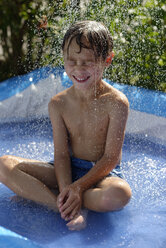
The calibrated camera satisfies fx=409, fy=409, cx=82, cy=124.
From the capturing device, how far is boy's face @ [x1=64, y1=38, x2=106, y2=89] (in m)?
→ 1.99

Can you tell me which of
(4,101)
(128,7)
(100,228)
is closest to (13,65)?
(4,101)

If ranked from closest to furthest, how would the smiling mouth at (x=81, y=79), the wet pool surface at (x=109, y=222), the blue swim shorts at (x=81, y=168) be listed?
the wet pool surface at (x=109, y=222), the smiling mouth at (x=81, y=79), the blue swim shorts at (x=81, y=168)

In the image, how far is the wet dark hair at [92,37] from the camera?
1978mm

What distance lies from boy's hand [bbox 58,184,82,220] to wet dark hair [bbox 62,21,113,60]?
26.3 inches

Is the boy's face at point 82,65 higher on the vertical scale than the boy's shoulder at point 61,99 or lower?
higher

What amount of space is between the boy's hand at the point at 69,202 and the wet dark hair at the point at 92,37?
0.67 meters

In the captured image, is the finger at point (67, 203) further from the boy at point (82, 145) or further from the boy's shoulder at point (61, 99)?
the boy's shoulder at point (61, 99)

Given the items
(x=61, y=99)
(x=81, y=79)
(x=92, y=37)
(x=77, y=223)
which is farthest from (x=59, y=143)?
(x=92, y=37)

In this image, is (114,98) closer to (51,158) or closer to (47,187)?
(47,187)

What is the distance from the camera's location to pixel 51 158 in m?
2.80

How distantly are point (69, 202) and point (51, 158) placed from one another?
90 cm

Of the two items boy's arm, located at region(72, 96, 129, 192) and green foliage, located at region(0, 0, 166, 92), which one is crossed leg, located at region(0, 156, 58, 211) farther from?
green foliage, located at region(0, 0, 166, 92)

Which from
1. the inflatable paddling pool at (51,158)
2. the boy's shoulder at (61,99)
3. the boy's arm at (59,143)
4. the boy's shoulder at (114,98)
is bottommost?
the inflatable paddling pool at (51,158)

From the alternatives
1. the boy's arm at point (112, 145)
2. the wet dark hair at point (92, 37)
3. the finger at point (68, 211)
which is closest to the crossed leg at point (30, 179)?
the finger at point (68, 211)
